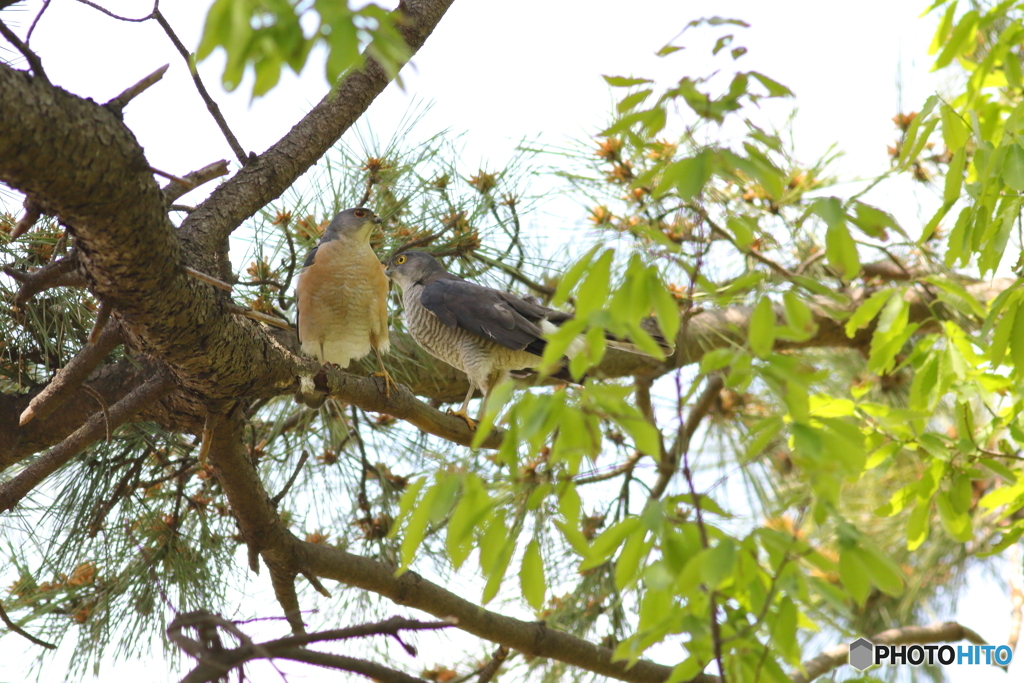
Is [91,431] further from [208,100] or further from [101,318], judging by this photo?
[208,100]

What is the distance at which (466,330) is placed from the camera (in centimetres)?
407

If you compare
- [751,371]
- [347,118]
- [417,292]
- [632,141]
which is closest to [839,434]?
[751,371]

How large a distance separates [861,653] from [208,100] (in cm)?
342

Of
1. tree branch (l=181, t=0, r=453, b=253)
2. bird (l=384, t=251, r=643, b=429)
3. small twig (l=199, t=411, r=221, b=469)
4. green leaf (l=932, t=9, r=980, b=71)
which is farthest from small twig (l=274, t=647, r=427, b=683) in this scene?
bird (l=384, t=251, r=643, b=429)

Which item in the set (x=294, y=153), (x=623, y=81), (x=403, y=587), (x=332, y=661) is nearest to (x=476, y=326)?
(x=403, y=587)

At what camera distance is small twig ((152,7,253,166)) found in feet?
8.57

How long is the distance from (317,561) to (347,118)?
5.17 feet

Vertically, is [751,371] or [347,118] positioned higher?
[347,118]

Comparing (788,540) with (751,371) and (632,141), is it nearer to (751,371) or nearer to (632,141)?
(751,371)

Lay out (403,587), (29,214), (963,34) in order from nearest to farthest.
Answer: (29,214), (963,34), (403,587)

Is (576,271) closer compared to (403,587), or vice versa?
(576,271)

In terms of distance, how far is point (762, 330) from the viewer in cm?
148

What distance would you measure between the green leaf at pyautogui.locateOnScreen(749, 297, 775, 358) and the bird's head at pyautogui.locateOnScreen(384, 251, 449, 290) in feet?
9.90

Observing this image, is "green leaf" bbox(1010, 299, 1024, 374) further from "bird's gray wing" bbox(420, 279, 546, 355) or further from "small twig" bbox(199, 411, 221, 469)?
"small twig" bbox(199, 411, 221, 469)
